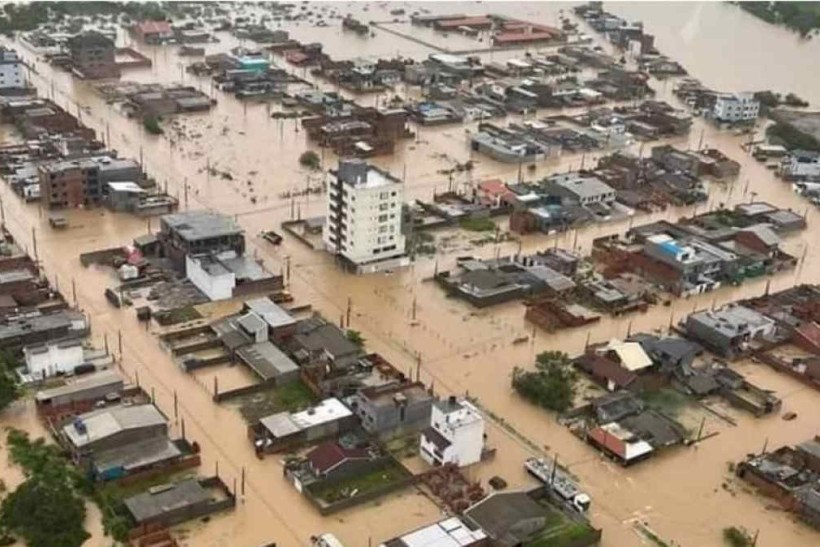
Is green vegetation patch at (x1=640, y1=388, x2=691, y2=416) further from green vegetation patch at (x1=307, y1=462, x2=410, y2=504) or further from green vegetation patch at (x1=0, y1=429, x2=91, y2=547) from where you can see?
green vegetation patch at (x1=0, y1=429, x2=91, y2=547)

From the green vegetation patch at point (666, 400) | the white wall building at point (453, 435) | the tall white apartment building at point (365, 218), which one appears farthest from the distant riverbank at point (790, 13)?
the white wall building at point (453, 435)

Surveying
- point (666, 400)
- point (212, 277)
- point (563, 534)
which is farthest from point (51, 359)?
point (666, 400)

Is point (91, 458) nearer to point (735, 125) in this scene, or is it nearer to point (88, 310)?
point (88, 310)

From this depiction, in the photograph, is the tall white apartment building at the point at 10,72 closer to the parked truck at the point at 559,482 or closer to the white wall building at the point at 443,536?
the parked truck at the point at 559,482

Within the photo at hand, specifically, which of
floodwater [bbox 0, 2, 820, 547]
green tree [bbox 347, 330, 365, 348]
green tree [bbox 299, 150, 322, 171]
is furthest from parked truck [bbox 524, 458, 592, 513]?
green tree [bbox 299, 150, 322, 171]

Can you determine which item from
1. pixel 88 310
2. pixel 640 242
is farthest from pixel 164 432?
pixel 640 242
